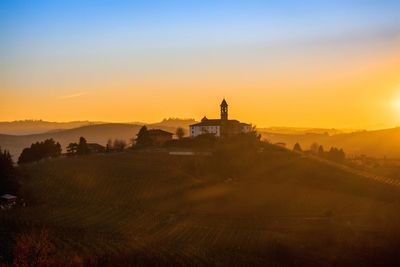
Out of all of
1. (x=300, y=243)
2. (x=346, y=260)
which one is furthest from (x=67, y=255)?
(x=346, y=260)

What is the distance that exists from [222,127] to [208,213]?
44632mm

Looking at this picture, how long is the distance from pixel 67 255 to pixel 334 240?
25236mm

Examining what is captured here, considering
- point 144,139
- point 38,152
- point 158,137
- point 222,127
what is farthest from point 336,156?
point 38,152

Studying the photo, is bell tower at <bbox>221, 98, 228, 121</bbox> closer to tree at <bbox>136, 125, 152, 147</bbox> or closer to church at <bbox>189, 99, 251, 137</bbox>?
church at <bbox>189, 99, 251, 137</bbox>

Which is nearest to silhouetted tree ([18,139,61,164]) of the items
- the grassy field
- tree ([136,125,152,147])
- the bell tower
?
tree ([136,125,152,147])

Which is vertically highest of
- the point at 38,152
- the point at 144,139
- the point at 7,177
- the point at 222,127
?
the point at 222,127

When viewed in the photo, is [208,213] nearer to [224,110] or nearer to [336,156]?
[224,110]

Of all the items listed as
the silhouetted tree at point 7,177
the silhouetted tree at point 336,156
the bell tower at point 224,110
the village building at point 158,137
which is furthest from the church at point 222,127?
the silhouetted tree at point 7,177

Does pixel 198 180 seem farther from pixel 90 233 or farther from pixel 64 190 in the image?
pixel 90 233

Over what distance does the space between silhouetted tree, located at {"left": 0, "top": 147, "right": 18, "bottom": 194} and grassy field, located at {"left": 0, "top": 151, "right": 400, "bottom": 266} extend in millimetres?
1816

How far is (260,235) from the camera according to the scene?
4509 cm

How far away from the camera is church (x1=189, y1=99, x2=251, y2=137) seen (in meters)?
94.2

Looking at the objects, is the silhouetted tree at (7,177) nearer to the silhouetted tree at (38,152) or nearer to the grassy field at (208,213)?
the grassy field at (208,213)

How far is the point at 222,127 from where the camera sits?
95000 millimetres
